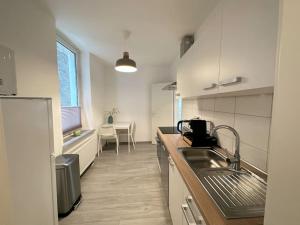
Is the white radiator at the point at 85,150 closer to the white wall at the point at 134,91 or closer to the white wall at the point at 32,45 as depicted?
the white wall at the point at 32,45

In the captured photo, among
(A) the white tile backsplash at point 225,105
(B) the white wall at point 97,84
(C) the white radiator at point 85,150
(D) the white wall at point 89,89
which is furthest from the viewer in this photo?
(B) the white wall at point 97,84

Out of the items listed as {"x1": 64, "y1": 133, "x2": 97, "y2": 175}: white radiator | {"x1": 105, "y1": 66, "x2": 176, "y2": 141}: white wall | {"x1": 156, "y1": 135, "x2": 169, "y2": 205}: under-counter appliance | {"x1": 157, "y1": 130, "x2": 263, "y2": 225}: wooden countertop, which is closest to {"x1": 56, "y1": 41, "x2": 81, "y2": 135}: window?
{"x1": 64, "y1": 133, "x2": 97, "y2": 175}: white radiator

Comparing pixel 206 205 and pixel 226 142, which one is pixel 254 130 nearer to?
pixel 226 142

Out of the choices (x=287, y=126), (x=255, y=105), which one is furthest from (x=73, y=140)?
(x=287, y=126)

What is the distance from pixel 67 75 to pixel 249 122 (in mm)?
2951

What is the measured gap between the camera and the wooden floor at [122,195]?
1.76 meters

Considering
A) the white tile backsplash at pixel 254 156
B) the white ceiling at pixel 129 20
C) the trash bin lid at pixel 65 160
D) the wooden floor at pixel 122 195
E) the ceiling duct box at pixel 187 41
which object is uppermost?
the white ceiling at pixel 129 20

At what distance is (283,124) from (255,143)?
94 centimetres

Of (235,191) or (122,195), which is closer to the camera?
(235,191)

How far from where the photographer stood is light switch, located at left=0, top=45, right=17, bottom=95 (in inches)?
42.2

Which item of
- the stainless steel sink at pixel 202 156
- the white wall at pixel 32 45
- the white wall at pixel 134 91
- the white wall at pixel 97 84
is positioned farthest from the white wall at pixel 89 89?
the stainless steel sink at pixel 202 156

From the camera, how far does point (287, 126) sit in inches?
13.8

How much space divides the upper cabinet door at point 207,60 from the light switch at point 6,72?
1512mm

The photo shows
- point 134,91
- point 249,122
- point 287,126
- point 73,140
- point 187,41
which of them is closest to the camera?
point 287,126
